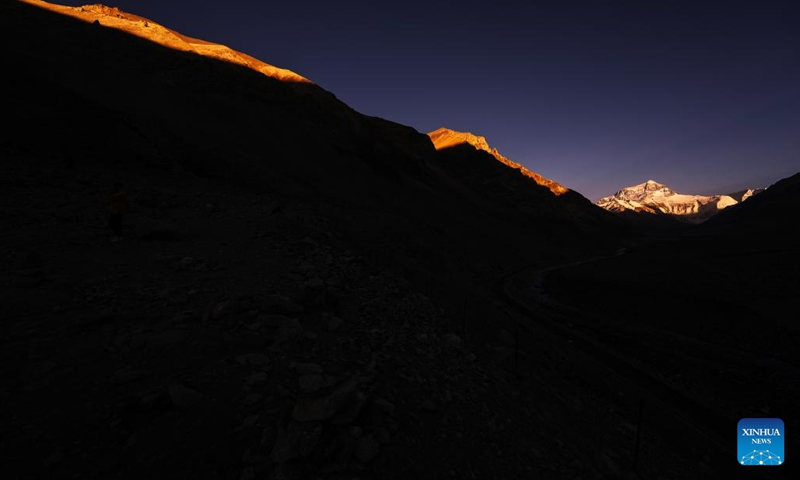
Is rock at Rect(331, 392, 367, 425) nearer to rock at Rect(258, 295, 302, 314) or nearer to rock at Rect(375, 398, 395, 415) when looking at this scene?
rock at Rect(375, 398, 395, 415)

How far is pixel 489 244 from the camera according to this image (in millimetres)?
64688

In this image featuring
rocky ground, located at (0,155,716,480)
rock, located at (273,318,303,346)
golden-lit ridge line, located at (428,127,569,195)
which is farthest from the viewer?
golden-lit ridge line, located at (428,127,569,195)

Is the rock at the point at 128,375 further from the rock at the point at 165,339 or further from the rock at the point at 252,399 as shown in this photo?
the rock at the point at 252,399

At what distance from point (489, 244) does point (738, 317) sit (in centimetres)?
3875

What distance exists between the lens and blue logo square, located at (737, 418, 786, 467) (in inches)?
458

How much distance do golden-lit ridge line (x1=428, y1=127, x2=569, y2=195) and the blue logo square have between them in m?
144

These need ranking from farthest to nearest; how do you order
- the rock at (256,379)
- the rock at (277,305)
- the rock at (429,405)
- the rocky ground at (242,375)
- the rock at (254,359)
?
the rock at (277,305) < the rock at (429,405) < the rock at (254,359) < the rock at (256,379) < the rocky ground at (242,375)

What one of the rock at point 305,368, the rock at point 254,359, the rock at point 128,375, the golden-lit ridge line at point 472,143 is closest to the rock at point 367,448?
the rock at point 305,368

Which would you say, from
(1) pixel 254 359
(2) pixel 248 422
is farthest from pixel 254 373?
(2) pixel 248 422

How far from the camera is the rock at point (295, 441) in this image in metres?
4.41

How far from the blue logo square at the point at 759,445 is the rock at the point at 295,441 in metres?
15.2

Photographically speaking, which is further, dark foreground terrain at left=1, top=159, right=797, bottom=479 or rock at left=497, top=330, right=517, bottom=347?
rock at left=497, top=330, right=517, bottom=347

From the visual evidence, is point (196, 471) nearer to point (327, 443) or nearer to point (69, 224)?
point (327, 443)

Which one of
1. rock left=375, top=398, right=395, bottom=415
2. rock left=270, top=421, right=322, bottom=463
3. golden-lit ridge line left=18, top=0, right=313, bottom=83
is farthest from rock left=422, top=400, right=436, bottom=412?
golden-lit ridge line left=18, top=0, right=313, bottom=83
